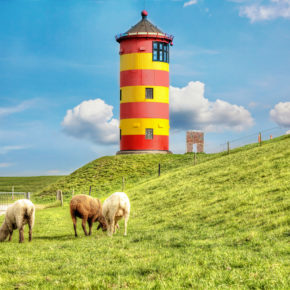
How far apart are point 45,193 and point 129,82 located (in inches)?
651

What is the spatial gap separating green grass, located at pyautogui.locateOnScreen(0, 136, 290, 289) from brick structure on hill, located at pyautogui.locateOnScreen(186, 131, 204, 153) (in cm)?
3418

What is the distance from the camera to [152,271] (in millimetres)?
7527

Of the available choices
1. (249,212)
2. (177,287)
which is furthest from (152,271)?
(249,212)

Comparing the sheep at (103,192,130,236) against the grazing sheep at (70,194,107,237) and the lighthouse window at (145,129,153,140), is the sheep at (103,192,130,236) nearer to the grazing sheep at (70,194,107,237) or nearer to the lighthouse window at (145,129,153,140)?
→ the grazing sheep at (70,194,107,237)

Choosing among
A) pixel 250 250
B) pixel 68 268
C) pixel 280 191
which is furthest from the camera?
pixel 280 191

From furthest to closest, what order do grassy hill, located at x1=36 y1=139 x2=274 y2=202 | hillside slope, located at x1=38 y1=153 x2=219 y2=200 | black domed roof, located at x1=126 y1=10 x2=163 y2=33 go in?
black domed roof, located at x1=126 y1=10 x2=163 y2=33 → hillside slope, located at x1=38 y1=153 x2=219 y2=200 → grassy hill, located at x1=36 y1=139 x2=274 y2=202

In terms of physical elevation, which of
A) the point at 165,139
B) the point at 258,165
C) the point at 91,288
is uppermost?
the point at 165,139

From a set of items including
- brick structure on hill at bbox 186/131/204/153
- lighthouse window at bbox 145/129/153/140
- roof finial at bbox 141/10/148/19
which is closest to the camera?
lighthouse window at bbox 145/129/153/140

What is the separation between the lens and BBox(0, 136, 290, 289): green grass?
7.00 metres

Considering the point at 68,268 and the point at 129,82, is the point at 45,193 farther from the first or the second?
the point at 68,268

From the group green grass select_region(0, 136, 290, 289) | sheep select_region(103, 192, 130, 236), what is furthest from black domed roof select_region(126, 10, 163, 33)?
sheep select_region(103, 192, 130, 236)

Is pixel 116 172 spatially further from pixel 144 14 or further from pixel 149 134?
pixel 144 14

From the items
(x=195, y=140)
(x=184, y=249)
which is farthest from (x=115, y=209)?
(x=195, y=140)

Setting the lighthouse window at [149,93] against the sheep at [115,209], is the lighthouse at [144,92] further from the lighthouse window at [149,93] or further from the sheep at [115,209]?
the sheep at [115,209]
